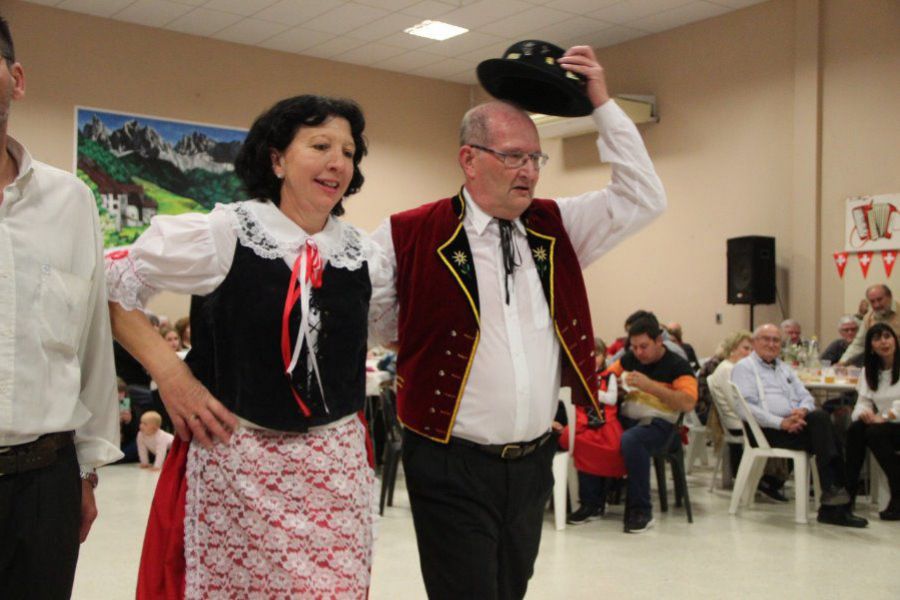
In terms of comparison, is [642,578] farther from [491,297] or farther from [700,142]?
[700,142]

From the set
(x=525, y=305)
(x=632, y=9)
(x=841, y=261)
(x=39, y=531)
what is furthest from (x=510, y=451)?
(x=632, y=9)

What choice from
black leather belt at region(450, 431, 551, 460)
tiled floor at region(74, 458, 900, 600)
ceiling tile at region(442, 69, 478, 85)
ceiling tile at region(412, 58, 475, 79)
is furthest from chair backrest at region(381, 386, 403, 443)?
ceiling tile at region(442, 69, 478, 85)

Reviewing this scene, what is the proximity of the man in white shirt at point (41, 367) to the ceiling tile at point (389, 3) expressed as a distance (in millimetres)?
7951

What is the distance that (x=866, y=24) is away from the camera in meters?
8.70

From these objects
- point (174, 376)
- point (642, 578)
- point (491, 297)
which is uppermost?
point (491, 297)

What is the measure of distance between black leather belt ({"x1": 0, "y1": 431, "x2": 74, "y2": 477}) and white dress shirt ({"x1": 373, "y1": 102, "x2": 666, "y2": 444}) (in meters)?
0.97

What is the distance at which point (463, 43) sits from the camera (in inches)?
421

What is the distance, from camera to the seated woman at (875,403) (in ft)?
20.2

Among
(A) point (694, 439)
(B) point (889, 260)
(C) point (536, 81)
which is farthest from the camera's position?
(B) point (889, 260)

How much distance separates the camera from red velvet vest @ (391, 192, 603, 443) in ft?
7.57

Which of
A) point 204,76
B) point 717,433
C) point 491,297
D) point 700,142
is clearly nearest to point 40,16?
point 204,76

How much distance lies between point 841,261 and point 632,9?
302cm

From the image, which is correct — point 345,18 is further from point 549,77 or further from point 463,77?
point 549,77

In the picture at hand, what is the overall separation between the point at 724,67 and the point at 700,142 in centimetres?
75
